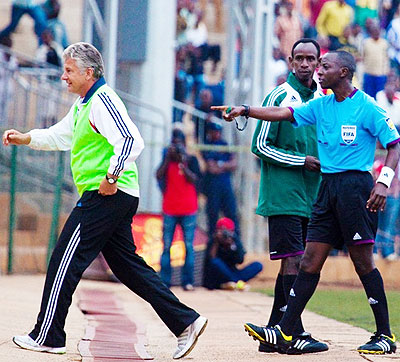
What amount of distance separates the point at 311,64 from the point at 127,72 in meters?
9.57

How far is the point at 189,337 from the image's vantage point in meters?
6.62

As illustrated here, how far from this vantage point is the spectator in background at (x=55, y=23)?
59.5 ft

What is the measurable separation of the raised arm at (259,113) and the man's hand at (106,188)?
2.48 feet

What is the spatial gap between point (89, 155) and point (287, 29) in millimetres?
14274

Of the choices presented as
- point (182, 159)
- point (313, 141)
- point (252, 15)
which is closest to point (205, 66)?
point (252, 15)

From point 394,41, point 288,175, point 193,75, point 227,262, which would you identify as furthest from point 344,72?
point 394,41

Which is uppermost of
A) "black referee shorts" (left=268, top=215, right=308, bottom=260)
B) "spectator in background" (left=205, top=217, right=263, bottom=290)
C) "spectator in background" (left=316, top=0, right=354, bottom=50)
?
"spectator in background" (left=316, top=0, right=354, bottom=50)

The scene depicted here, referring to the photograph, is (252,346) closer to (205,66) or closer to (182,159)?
(182,159)

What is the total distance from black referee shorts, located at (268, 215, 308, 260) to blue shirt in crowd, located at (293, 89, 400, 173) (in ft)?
1.51

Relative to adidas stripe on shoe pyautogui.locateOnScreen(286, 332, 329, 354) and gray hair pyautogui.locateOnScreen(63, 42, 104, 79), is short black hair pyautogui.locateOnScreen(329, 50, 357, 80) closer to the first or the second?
gray hair pyautogui.locateOnScreen(63, 42, 104, 79)

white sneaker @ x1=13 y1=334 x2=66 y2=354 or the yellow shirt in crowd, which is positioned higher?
the yellow shirt in crowd

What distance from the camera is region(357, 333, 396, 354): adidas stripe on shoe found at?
6.64m

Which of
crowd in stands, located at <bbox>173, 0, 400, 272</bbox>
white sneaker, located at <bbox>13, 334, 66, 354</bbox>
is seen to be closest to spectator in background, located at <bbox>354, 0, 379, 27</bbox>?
crowd in stands, located at <bbox>173, 0, 400, 272</bbox>

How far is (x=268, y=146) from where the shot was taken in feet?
22.9
